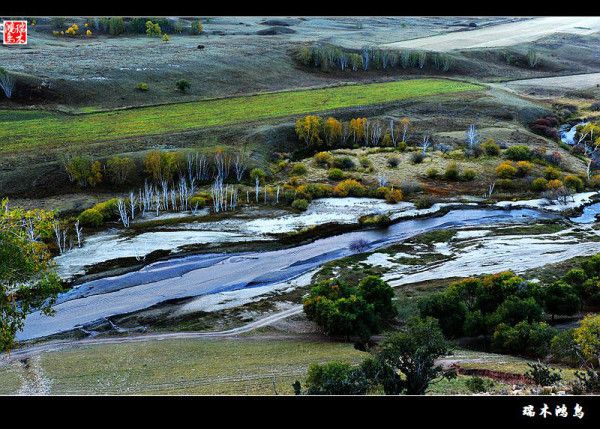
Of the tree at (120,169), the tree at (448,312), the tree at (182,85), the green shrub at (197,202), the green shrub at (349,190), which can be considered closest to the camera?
the tree at (448,312)

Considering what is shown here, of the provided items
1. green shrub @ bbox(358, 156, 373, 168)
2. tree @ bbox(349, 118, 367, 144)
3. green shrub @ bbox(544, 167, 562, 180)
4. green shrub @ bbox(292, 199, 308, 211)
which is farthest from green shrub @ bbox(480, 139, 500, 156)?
green shrub @ bbox(292, 199, 308, 211)

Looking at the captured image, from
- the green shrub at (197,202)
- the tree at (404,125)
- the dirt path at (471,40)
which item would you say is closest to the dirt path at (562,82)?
the dirt path at (471,40)

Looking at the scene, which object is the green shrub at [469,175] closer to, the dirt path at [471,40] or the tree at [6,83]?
the dirt path at [471,40]

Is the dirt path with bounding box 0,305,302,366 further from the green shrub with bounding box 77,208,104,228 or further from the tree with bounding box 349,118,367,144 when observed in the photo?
the tree with bounding box 349,118,367,144

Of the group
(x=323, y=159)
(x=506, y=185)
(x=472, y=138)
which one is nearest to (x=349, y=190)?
(x=323, y=159)

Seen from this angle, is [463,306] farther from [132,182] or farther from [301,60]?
[301,60]

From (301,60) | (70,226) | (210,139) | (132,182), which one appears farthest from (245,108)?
(70,226)
